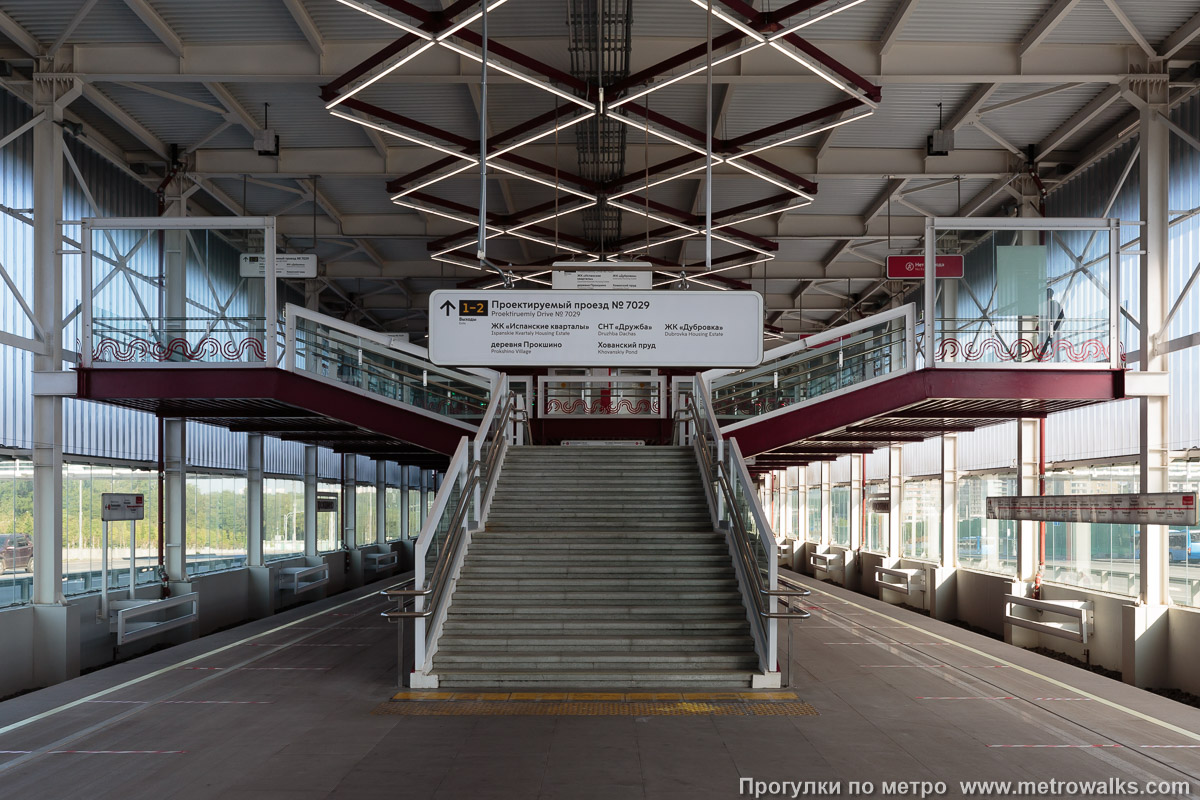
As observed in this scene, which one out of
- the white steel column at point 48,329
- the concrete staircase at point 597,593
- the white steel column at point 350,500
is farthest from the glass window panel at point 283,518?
the concrete staircase at point 597,593

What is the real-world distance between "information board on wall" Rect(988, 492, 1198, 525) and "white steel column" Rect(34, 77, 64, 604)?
42.7 feet

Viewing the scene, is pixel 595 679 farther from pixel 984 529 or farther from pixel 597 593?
pixel 984 529

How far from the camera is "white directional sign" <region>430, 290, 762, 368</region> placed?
355 inches

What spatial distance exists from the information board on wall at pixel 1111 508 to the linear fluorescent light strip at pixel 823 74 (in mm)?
5545

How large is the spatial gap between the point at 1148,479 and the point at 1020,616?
462 centimetres

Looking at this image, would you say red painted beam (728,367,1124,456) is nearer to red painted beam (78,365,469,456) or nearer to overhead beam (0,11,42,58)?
red painted beam (78,365,469,456)

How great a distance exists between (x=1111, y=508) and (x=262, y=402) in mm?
11497

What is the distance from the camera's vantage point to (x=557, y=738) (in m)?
8.13

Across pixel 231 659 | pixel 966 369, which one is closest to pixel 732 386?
pixel 966 369

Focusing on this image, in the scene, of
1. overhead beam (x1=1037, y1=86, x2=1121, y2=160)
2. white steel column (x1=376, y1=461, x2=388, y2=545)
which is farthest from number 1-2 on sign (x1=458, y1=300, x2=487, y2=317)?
white steel column (x1=376, y1=461, x2=388, y2=545)

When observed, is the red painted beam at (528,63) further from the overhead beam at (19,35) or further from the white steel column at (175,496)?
the white steel column at (175,496)

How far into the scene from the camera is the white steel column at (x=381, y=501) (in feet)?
111

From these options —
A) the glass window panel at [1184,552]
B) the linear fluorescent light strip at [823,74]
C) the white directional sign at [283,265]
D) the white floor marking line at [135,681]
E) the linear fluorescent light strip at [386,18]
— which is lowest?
the white floor marking line at [135,681]

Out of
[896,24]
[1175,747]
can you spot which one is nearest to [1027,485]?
[896,24]
